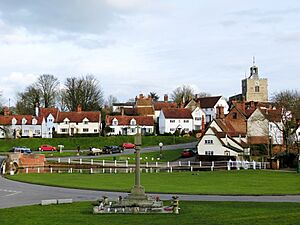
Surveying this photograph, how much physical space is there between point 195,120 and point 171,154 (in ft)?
129

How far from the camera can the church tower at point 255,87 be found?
481 ft

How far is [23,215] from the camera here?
24.4 meters

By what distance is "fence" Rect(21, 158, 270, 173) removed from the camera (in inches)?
2459

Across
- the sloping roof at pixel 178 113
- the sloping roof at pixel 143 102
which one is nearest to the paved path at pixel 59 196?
the sloping roof at pixel 178 113

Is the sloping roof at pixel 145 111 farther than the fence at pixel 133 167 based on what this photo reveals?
Yes

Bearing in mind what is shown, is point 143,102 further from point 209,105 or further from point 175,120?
point 175,120

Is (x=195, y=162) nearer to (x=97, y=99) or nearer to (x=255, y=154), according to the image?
(x=255, y=154)

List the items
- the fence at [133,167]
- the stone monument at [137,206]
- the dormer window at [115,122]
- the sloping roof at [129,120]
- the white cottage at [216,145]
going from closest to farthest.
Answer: the stone monument at [137,206] < the fence at [133,167] < the white cottage at [216,145] < the sloping roof at [129,120] < the dormer window at [115,122]

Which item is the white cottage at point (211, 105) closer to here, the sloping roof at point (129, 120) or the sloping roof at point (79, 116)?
the sloping roof at point (129, 120)

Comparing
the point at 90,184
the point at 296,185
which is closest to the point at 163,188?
the point at 90,184

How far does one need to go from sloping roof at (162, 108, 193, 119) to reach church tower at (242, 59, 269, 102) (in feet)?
122

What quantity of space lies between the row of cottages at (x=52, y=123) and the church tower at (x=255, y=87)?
54087 mm

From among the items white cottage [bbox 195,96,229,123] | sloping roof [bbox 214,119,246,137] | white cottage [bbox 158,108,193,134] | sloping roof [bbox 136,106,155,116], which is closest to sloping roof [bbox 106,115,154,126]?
white cottage [bbox 158,108,193,134]

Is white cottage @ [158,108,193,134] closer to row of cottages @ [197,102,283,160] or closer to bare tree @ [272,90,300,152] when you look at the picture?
row of cottages @ [197,102,283,160]
